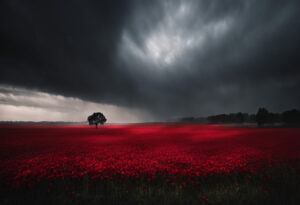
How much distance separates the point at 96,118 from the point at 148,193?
5232 cm

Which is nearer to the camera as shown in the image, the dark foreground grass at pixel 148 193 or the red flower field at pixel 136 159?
the dark foreground grass at pixel 148 193

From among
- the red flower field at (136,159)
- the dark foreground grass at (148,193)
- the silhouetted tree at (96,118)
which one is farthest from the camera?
the silhouetted tree at (96,118)

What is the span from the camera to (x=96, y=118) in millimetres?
49781

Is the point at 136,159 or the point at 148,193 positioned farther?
the point at 136,159

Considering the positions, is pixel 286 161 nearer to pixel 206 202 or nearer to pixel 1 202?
pixel 206 202

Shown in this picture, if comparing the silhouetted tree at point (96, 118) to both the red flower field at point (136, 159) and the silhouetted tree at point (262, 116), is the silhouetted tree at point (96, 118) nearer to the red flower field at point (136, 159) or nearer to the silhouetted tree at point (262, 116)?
the red flower field at point (136, 159)

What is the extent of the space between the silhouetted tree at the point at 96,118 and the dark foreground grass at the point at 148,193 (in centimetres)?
4913

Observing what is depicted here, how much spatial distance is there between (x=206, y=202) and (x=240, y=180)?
8.11 feet

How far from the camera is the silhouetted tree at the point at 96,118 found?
49.0 meters

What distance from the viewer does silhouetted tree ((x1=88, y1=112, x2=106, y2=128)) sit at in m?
49.0

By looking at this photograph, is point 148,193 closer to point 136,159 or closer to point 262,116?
point 136,159

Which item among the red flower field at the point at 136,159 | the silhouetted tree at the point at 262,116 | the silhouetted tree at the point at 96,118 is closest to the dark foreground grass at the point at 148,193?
the red flower field at the point at 136,159

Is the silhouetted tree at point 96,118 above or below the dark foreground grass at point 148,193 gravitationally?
above

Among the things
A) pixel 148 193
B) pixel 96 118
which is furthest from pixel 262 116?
pixel 96 118
